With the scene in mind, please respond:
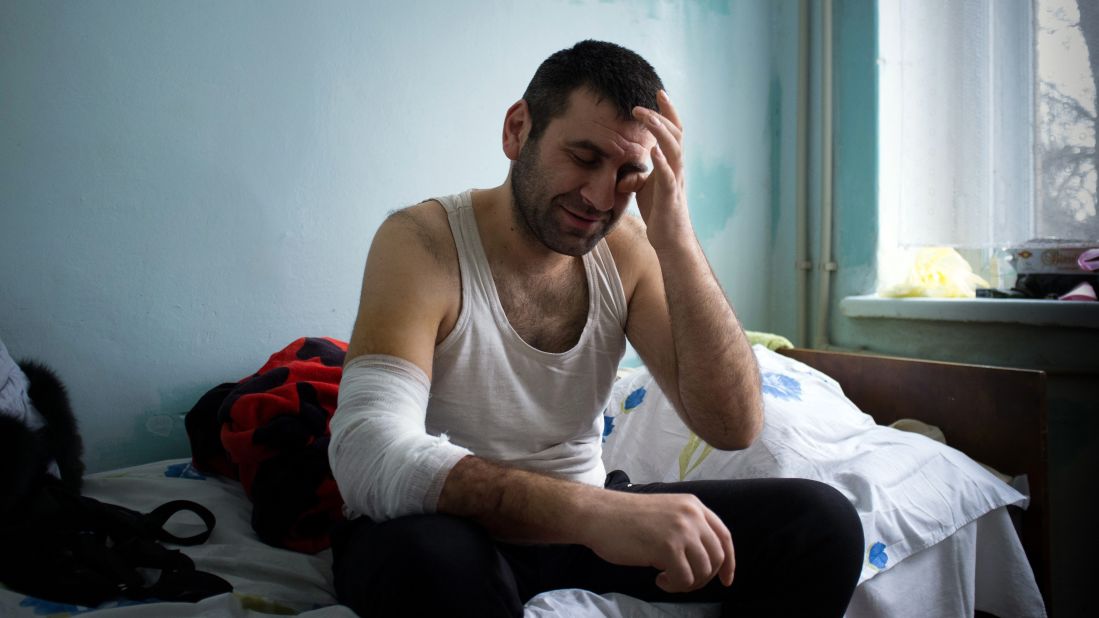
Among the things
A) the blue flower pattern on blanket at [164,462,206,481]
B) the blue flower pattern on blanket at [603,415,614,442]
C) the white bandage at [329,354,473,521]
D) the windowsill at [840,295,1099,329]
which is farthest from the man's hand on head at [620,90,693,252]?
the windowsill at [840,295,1099,329]

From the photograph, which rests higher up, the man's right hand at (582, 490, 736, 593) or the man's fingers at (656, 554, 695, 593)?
the man's right hand at (582, 490, 736, 593)

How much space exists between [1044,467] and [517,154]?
1.21 metres

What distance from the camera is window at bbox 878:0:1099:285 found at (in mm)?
1573

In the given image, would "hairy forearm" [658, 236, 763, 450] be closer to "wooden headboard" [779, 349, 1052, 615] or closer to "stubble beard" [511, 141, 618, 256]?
"stubble beard" [511, 141, 618, 256]

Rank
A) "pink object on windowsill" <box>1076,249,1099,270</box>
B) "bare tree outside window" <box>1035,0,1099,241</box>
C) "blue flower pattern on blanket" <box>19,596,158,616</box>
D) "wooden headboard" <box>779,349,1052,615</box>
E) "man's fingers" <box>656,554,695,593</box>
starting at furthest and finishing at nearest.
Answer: "pink object on windowsill" <box>1076,249,1099,270</box> < "bare tree outside window" <box>1035,0,1099,241</box> < "wooden headboard" <box>779,349,1052,615</box> < "blue flower pattern on blanket" <box>19,596,158,616</box> < "man's fingers" <box>656,554,695,593</box>

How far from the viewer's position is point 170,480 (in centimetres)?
123

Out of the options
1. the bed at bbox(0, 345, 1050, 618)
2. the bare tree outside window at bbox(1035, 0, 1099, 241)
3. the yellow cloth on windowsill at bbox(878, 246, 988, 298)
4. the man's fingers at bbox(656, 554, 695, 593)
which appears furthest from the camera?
the yellow cloth on windowsill at bbox(878, 246, 988, 298)

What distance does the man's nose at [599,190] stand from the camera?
1.02 meters

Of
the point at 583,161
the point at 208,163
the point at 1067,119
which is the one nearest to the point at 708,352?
the point at 583,161

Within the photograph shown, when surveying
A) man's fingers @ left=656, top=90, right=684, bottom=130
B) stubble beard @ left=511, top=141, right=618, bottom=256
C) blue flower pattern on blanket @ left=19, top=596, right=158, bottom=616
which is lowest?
blue flower pattern on blanket @ left=19, top=596, right=158, bottom=616

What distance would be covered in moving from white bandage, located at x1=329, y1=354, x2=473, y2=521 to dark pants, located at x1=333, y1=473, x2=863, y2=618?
26 millimetres

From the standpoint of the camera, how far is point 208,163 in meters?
1.44

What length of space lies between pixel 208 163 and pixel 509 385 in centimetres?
86

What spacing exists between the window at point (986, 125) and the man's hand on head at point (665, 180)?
111cm
